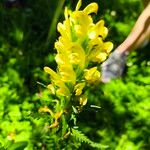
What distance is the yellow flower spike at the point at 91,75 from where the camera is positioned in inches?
91.0

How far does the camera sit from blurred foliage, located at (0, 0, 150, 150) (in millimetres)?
3432

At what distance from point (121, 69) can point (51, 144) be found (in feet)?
4.27

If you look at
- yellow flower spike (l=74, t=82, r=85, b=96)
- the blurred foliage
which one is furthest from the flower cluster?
the blurred foliage

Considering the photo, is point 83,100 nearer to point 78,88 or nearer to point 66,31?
point 78,88

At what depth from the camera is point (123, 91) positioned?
395 cm

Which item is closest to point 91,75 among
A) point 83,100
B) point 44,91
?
point 83,100

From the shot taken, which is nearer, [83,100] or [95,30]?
[95,30]

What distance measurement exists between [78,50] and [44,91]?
5.28 feet

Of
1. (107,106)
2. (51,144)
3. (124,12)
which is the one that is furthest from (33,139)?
(124,12)

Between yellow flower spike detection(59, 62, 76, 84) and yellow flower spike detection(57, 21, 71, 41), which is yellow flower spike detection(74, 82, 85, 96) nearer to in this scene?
yellow flower spike detection(59, 62, 76, 84)

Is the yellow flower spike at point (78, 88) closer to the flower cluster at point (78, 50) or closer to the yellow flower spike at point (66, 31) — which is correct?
the flower cluster at point (78, 50)

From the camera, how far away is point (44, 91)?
3771 millimetres

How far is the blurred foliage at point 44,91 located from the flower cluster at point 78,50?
59 centimetres

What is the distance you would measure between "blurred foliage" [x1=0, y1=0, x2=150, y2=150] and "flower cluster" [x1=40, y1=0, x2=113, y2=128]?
0.59m
